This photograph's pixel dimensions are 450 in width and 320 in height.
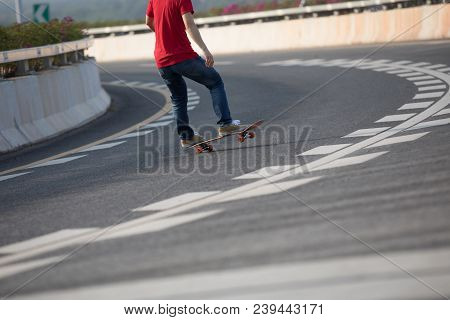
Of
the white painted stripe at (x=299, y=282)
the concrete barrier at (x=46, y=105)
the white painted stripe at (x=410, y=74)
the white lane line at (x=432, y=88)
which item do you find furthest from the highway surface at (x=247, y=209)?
the white painted stripe at (x=410, y=74)

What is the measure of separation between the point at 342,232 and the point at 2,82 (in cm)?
915

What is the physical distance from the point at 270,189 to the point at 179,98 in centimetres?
391

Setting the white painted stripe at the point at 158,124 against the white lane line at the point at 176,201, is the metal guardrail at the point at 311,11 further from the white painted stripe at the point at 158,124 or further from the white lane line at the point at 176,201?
the white lane line at the point at 176,201

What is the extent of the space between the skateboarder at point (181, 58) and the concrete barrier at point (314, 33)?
19.5 meters

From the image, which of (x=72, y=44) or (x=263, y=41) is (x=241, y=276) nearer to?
(x=72, y=44)

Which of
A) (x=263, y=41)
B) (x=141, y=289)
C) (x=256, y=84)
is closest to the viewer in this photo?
(x=141, y=289)

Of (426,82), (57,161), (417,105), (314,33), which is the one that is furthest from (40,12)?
(57,161)

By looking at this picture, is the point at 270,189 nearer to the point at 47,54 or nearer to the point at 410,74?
the point at 47,54

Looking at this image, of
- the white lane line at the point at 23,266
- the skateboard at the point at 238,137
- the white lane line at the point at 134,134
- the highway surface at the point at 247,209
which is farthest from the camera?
the white lane line at the point at 134,134

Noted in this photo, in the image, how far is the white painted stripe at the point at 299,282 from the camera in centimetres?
526

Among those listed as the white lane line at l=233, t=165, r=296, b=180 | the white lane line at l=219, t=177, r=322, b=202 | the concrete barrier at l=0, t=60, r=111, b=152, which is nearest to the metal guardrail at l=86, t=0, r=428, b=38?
the concrete barrier at l=0, t=60, r=111, b=152

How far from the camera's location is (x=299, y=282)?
5.48 meters
